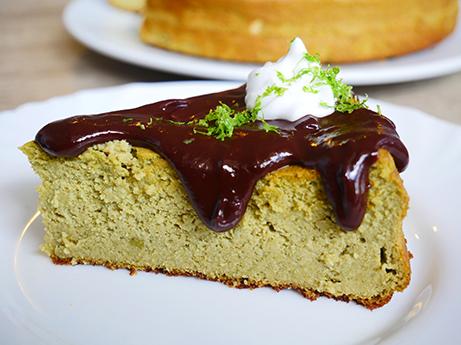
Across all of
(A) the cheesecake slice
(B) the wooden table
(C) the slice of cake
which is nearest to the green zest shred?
(C) the slice of cake

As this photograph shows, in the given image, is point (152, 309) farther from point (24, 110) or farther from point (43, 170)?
point (24, 110)

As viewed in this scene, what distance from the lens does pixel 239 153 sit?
1733 millimetres

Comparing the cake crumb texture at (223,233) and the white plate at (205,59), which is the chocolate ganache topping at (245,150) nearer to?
the cake crumb texture at (223,233)

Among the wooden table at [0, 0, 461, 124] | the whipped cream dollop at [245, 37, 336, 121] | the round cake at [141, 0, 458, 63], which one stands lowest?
the wooden table at [0, 0, 461, 124]

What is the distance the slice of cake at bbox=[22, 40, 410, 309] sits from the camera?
1.72 meters

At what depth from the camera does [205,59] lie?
10.4 ft

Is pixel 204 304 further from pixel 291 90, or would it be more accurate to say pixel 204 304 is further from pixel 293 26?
pixel 293 26

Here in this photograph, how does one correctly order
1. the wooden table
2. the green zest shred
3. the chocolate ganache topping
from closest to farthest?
the chocolate ganache topping, the green zest shred, the wooden table

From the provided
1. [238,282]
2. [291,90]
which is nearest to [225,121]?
[291,90]

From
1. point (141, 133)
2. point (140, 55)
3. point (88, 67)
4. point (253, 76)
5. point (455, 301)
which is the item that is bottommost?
point (88, 67)

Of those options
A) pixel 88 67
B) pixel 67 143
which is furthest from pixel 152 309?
pixel 88 67

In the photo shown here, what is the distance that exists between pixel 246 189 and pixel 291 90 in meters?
0.36

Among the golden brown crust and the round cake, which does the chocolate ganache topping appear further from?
the round cake

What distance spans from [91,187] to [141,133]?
25 cm
